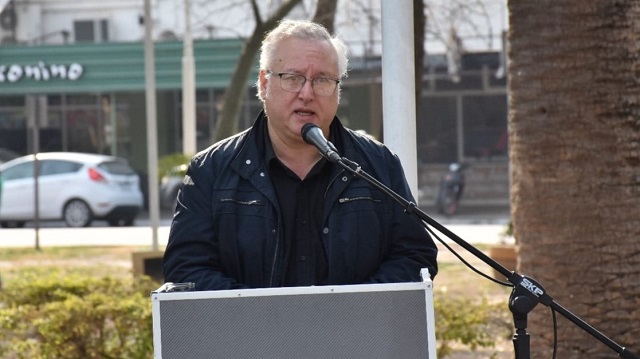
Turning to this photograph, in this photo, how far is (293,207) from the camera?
399 centimetres

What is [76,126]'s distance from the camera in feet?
120

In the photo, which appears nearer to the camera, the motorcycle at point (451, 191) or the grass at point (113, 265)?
the grass at point (113, 265)

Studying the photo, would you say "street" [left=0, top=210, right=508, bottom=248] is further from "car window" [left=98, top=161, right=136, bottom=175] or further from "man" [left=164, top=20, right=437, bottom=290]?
"man" [left=164, top=20, right=437, bottom=290]

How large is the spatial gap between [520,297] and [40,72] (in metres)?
30.7

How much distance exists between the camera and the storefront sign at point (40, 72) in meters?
32.8

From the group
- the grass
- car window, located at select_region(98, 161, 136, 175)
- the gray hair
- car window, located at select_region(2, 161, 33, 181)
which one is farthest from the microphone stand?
car window, located at select_region(2, 161, 33, 181)

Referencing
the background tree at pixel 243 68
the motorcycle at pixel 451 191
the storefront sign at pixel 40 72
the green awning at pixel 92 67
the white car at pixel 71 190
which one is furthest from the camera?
the storefront sign at pixel 40 72

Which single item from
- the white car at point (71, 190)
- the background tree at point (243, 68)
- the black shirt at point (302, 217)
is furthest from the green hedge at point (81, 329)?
the white car at point (71, 190)

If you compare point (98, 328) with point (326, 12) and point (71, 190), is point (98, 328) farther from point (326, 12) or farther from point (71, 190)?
point (71, 190)

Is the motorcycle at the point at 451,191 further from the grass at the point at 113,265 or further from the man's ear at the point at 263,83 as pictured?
the man's ear at the point at 263,83

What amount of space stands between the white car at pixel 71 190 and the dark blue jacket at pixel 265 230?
23361mm

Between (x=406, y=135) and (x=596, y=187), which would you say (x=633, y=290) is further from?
(x=406, y=135)

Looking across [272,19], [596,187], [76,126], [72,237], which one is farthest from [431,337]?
[76,126]

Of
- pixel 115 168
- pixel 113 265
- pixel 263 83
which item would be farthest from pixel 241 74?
pixel 115 168
